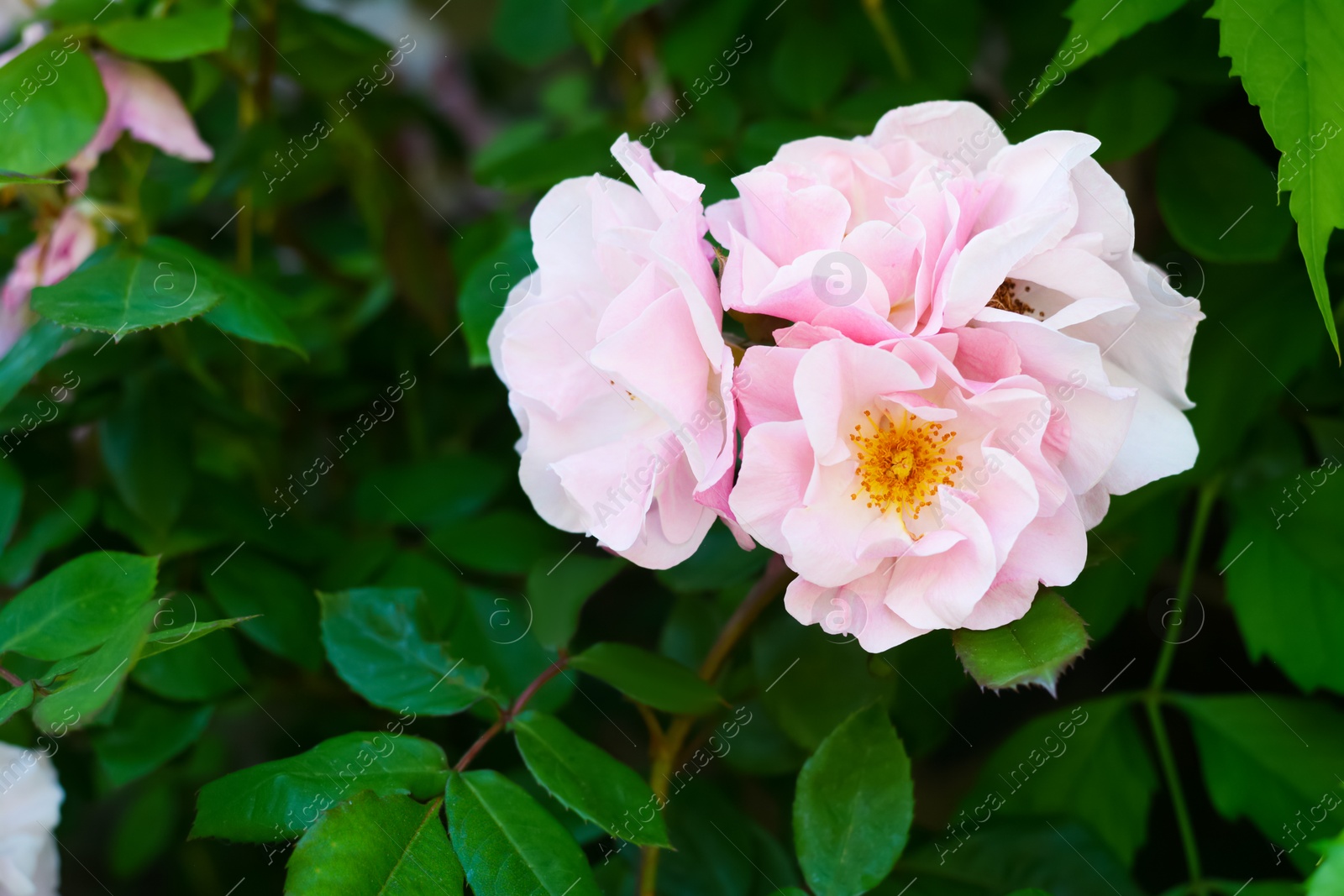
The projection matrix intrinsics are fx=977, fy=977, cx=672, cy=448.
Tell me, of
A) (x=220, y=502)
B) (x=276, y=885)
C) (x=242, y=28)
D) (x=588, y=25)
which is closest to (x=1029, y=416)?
(x=588, y=25)

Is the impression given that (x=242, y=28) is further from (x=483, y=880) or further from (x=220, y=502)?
(x=483, y=880)

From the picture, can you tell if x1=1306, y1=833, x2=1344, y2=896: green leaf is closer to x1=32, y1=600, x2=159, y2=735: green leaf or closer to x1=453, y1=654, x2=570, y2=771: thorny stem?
x1=453, y1=654, x2=570, y2=771: thorny stem

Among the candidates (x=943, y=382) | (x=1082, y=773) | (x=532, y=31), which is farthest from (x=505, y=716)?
(x=532, y=31)

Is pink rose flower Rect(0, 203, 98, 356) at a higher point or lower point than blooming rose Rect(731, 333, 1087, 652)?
higher

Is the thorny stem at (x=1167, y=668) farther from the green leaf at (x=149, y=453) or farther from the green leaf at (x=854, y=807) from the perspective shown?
the green leaf at (x=149, y=453)

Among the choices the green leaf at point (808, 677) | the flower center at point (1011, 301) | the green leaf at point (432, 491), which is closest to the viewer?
the flower center at point (1011, 301)

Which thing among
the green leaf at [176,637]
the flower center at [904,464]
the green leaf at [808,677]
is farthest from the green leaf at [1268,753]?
the green leaf at [176,637]

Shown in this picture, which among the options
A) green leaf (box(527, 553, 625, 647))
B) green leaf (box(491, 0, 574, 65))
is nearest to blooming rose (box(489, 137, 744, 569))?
green leaf (box(527, 553, 625, 647))
